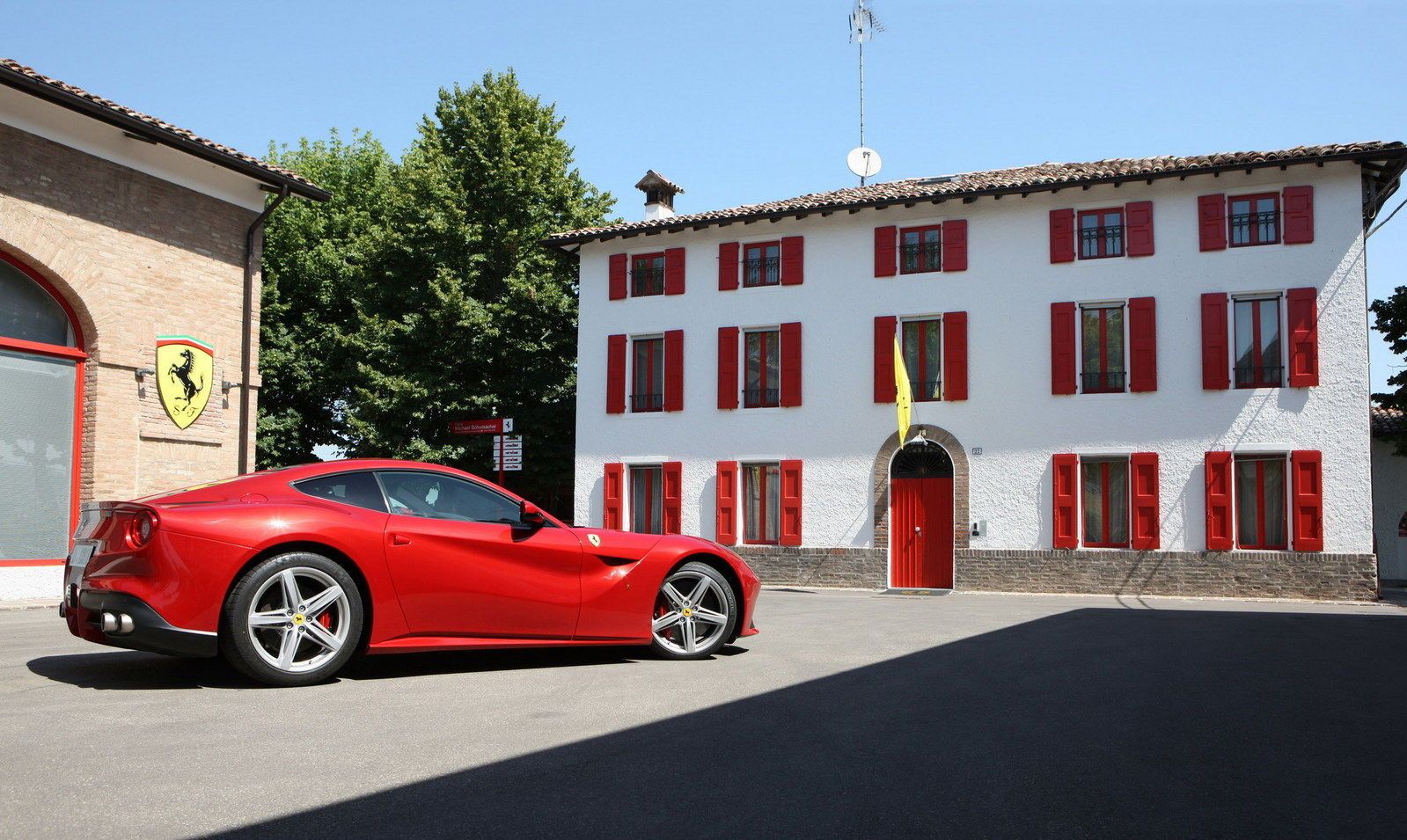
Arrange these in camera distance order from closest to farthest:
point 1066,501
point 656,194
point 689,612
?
point 689,612, point 1066,501, point 656,194

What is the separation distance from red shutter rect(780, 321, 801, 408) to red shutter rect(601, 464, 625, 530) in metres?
4.22

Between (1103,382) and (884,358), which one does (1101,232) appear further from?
(884,358)

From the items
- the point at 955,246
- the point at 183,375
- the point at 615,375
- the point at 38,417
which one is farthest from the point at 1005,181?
the point at 38,417

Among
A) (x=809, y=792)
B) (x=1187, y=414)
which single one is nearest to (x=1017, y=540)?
(x=1187, y=414)

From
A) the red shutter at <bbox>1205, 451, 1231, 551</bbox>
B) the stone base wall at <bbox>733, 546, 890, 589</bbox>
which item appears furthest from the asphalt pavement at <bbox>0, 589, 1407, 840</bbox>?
the stone base wall at <bbox>733, 546, 890, 589</bbox>

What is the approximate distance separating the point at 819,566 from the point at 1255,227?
10561mm

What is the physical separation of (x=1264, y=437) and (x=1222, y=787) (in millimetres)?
18603

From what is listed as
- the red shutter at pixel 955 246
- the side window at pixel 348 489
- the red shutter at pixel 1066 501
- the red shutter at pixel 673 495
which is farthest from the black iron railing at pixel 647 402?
the side window at pixel 348 489

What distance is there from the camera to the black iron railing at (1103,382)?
2177 centimetres

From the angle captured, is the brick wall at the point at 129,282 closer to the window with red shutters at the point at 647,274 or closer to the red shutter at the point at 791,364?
the window with red shutters at the point at 647,274

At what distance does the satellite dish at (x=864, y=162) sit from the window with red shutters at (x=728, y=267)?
5199 mm

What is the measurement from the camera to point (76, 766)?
401 centimetres

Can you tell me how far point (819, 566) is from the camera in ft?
77.8

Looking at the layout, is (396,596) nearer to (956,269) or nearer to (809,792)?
(809,792)
